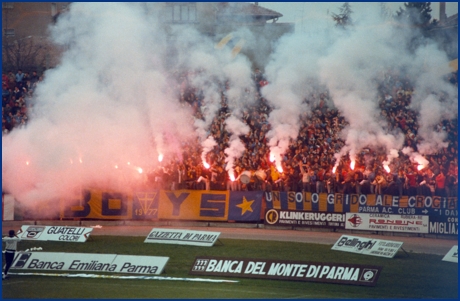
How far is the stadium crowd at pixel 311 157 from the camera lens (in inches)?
853

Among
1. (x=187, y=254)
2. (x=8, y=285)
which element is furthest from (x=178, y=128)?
(x=8, y=285)

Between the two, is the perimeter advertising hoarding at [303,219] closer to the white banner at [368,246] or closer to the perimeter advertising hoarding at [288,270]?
the white banner at [368,246]

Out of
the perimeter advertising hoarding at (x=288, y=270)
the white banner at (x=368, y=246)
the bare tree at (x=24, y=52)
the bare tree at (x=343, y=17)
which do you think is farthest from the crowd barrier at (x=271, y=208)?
the bare tree at (x=24, y=52)

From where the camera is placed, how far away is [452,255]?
Result: 56.5 feet

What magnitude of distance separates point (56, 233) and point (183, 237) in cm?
389

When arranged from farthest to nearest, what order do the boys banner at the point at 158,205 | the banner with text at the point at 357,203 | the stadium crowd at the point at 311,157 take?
the boys banner at the point at 158,205
the stadium crowd at the point at 311,157
the banner with text at the point at 357,203

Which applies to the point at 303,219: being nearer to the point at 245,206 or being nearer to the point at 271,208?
the point at 271,208

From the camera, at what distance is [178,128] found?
24.4 meters

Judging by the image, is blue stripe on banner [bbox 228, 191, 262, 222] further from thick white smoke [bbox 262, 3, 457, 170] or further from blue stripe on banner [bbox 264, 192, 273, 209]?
thick white smoke [bbox 262, 3, 457, 170]

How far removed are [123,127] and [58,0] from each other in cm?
538

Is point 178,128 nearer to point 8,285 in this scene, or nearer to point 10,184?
point 10,184

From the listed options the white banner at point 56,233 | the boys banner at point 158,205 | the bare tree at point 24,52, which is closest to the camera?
the white banner at point 56,233

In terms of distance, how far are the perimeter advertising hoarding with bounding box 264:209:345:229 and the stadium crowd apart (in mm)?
997

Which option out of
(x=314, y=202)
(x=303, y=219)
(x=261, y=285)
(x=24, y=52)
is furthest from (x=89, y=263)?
(x=24, y=52)
